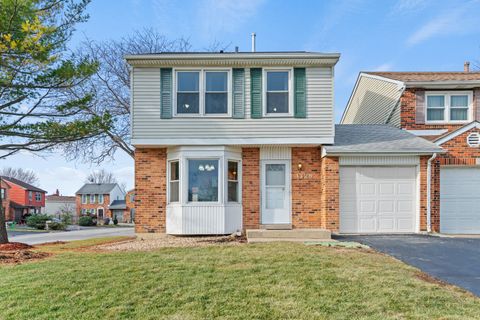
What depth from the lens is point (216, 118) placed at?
10.6m

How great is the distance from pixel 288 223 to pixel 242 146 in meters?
2.86

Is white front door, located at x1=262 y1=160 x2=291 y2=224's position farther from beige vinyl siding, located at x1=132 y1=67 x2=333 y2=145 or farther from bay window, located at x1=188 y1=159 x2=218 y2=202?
bay window, located at x1=188 y1=159 x2=218 y2=202

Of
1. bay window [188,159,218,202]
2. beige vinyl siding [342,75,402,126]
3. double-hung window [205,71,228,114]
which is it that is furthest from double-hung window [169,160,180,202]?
beige vinyl siding [342,75,402,126]

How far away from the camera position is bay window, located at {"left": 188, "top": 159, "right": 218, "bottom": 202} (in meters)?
10.5

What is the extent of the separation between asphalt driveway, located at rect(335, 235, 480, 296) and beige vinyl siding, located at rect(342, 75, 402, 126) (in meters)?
5.06

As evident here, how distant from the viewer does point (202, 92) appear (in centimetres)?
1066

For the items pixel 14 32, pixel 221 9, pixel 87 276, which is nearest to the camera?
pixel 87 276

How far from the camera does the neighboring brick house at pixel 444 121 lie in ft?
36.2

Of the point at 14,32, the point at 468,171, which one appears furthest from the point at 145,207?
the point at 468,171

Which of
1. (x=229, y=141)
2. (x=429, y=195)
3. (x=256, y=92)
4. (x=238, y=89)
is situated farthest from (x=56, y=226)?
(x=429, y=195)

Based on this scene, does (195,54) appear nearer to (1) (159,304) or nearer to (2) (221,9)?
(2) (221,9)

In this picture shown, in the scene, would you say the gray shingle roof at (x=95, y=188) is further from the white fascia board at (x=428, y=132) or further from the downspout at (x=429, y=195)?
the downspout at (x=429, y=195)

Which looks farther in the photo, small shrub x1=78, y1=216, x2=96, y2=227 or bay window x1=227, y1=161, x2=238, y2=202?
small shrub x1=78, y1=216, x2=96, y2=227

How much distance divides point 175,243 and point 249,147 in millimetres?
3786
